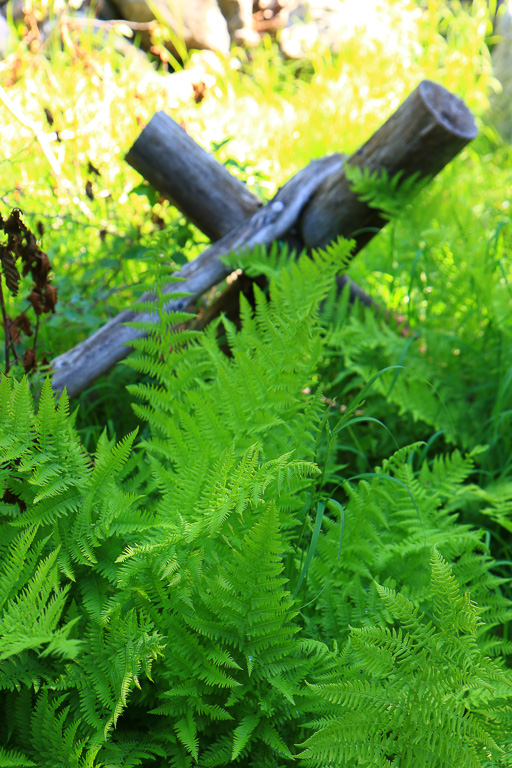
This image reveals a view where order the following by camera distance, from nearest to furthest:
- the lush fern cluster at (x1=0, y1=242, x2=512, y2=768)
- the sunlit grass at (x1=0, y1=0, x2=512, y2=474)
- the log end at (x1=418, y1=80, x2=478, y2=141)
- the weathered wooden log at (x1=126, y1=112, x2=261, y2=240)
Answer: the lush fern cluster at (x1=0, y1=242, x2=512, y2=768) → the log end at (x1=418, y1=80, x2=478, y2=141) → the weathered wooden log at (x1=126, y1=112, x2=261, y2=240) → the sunlit grass at (x1=0, y1=0, x2=512, y2=474)

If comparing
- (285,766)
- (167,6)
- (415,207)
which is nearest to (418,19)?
(167,6)

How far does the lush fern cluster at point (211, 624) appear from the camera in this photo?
1.01 m

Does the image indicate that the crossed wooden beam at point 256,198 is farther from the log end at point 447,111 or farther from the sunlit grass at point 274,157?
the sunlit grass at point 274,157

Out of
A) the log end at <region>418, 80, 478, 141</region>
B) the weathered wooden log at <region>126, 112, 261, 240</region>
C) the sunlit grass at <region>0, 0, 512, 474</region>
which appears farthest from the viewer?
the sunlit grass at <region>0, 0, 512, 474</region>

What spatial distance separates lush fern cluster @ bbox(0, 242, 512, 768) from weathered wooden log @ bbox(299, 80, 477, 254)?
99 centimetres

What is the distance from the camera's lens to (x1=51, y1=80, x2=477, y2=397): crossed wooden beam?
214 cm

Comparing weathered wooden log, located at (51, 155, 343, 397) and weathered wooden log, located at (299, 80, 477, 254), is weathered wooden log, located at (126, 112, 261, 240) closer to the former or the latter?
weathered wooden log, located at (51, 155, 343, 397)

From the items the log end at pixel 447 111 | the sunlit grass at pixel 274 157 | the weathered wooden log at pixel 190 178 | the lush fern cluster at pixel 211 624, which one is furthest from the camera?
the sunlit grass at pixel 274 157

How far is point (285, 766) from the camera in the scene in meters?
1.19

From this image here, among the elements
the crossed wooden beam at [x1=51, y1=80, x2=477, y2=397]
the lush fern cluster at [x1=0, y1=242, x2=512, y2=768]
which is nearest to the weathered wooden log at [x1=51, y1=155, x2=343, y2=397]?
the crossed wooden beam at [x1=51, y1=80, x2=477, y2=397]

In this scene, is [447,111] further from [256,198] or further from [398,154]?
[256,198]

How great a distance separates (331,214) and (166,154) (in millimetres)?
688

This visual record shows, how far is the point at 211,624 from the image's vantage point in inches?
46.1

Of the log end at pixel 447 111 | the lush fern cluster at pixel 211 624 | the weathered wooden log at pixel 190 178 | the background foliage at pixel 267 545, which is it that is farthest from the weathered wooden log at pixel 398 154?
the lush fern cluster at pixel 211 624
